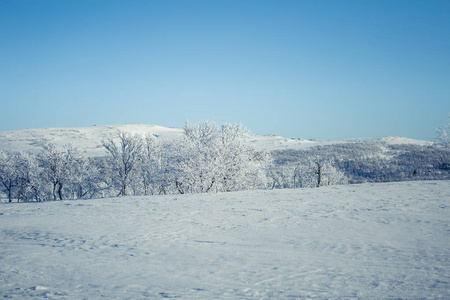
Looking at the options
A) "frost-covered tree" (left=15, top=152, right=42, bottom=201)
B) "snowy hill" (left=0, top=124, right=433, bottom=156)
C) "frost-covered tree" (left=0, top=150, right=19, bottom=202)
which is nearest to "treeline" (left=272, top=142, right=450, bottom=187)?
"snowy hill" (left=0, top=124, right=433, bottom=156)

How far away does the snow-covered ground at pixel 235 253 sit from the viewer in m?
5.57

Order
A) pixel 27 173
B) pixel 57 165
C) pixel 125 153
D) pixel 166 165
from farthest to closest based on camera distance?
pixel 27 173 → pixel 57 165 → pixel 125 153 → pixel 166 165

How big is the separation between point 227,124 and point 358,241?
87.2ft

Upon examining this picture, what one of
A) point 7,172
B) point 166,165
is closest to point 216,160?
point 166,165

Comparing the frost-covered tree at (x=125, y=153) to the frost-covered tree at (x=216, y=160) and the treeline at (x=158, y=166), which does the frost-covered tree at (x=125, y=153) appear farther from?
the frost-covered tree at (x=216, y=160)

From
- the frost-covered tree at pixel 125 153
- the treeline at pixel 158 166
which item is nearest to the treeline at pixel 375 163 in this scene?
the treeline at pixel 158 166

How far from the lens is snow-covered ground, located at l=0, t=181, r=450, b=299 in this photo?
5.57 meters

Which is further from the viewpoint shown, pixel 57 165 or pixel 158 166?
pixel 57 165

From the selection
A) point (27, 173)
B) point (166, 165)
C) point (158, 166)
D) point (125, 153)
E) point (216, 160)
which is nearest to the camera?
point (216, 160)

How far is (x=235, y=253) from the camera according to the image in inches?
311

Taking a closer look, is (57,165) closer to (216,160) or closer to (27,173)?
(27,173)

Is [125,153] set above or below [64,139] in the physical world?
below

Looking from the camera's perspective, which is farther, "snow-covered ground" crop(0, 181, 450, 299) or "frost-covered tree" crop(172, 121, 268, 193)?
"frost-covered tree" crop(172, 121, 268, 193)

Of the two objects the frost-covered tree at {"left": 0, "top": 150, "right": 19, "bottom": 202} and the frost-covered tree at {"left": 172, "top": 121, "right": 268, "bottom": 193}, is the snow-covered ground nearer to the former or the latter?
the frost-covered tree at {"left": 172, "top": 121, "right": 268, "bottom": 193}
